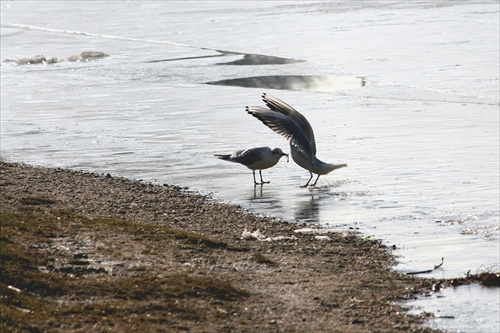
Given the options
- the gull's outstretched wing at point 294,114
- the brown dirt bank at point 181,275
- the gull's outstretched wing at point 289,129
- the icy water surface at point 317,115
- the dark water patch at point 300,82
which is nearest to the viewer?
the brown dirt bank at point 181,275

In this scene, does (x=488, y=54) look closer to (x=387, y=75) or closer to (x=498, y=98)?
(x=387, y=75)

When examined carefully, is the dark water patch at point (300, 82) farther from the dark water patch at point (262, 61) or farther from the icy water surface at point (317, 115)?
the dark water patch at point (262, 61)

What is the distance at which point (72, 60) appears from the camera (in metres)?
26.8

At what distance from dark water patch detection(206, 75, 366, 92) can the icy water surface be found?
0.14ft

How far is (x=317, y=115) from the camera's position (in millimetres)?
16281

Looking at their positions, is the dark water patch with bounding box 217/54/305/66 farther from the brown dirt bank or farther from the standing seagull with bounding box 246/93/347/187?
the brown dirt bank

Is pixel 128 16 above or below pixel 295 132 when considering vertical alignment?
above

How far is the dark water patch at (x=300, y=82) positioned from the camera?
1946cm

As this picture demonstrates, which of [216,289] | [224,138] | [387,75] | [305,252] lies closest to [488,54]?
[387,75]

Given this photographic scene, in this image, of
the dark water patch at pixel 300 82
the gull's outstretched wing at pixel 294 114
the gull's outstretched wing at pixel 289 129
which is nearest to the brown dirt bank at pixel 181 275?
the gull's outstretched wing at pixel 289 129

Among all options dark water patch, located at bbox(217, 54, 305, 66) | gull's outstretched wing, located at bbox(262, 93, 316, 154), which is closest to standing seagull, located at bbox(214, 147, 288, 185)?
gull's outstretched wing, located at bbox(262, 93, 316, 154)

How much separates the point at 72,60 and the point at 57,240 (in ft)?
62.8

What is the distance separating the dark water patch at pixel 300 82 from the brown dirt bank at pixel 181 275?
9.46 metres

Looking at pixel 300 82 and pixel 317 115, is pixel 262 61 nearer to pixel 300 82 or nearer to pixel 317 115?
pixel 300 82
